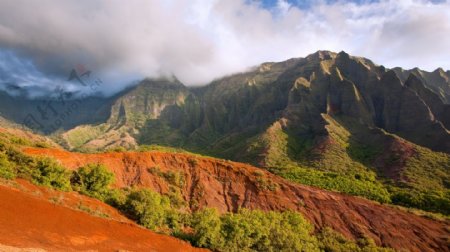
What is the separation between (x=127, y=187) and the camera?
4300 centimetres

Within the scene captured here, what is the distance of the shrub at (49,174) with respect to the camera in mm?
28266

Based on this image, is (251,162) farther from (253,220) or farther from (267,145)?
(253,220)

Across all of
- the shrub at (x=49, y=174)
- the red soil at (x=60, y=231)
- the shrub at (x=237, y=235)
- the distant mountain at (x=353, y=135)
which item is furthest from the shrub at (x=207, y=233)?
the distant mountain at (x=353, y=135)

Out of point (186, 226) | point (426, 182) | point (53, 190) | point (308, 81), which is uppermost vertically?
point (308, 81)

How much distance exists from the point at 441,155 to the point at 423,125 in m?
32.0

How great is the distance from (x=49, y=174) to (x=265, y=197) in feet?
102

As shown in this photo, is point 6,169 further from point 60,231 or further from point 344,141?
point 344,141

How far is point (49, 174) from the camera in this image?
2894 cm

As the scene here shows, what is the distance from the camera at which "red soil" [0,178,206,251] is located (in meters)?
14.9

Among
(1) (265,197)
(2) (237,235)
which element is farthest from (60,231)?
(1) (265,197)

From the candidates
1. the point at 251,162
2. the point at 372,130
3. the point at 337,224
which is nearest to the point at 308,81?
the point at 372,130

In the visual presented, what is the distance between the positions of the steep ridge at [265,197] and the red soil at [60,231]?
959 inches

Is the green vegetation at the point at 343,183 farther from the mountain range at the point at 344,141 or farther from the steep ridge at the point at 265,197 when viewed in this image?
the steep ridge at the point at 265,197

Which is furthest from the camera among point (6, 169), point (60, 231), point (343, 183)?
point (343, 183)
